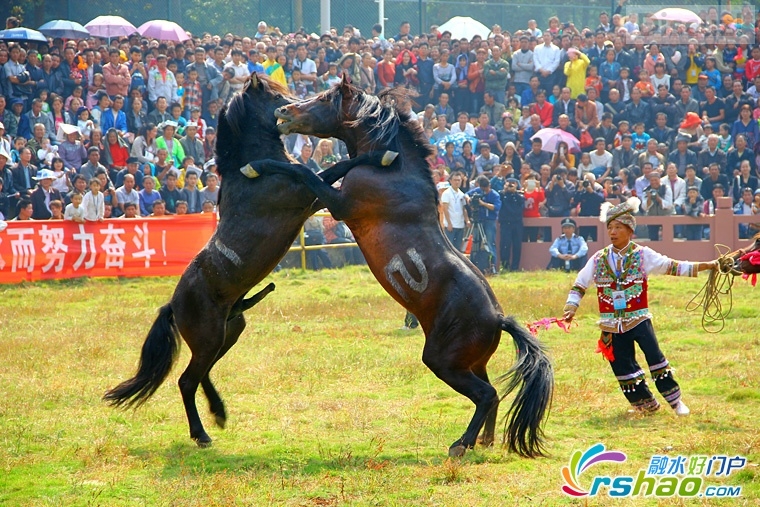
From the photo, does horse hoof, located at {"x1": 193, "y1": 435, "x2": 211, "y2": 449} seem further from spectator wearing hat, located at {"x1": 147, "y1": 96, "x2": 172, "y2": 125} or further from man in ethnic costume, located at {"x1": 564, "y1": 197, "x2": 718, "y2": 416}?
spectator wearing hat, located at {"x1": 147, "y1": 96, "x2": 172, "y2": 125}

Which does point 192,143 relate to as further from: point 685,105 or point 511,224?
point 685,105

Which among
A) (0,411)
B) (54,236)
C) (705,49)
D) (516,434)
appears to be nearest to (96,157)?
(54,236)

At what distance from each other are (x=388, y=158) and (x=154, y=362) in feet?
7.89

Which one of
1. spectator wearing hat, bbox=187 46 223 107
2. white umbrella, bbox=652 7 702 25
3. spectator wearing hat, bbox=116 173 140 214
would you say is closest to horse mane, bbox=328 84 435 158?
spectator wearing hat, bbox=116 173 140 214

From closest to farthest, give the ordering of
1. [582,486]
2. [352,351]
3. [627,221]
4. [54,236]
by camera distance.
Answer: [582,486] → [627,221] → [352,351] → [54,236]

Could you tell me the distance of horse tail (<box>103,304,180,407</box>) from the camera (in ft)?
23.3

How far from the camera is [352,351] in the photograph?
10023 millimetres

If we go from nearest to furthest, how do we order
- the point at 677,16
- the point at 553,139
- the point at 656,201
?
the point at 656,201
the point at 553,139
the point at 677,16

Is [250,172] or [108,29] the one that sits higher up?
[108,29]

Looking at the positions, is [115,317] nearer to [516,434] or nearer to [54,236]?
[54,236]

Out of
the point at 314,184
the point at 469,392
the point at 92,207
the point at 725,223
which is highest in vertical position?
the point at 314,184

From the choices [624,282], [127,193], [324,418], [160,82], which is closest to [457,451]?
[324,418]

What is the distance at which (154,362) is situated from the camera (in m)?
7.21

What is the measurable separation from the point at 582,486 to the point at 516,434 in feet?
2.49
